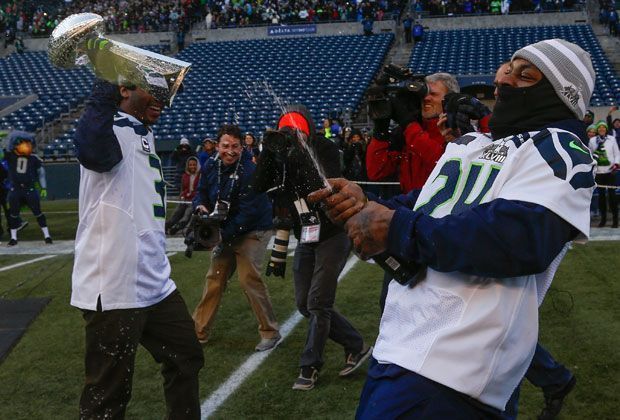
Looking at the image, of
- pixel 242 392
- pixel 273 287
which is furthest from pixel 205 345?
pixel 273 287

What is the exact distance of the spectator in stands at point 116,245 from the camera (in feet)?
10.1

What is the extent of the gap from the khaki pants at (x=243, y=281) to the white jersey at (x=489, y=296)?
143 inches

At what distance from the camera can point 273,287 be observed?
7.61m

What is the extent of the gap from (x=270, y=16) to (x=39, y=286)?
2604cm

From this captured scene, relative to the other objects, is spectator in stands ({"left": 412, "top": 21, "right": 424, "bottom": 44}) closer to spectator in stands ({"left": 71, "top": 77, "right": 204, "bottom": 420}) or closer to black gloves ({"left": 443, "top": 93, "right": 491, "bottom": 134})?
black gloves ({"left": 443, "top": 93, "right": 491, "bottom": 134})

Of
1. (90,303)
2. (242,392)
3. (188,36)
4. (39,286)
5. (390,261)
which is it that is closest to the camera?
(390,261)

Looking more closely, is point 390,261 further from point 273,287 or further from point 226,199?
point 273,287

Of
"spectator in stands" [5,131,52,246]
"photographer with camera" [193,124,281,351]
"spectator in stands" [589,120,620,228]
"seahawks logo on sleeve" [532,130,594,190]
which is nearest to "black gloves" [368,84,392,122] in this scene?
"seahawks logo on sleeve" [532,130,594,190]

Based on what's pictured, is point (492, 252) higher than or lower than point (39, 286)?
higher

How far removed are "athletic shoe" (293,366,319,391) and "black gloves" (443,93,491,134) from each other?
2.09m

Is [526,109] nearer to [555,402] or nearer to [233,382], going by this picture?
[555,402]

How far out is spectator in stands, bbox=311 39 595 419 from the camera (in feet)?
5.38

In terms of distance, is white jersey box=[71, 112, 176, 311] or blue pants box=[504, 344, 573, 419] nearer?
white jersey box=[71, 112, 176, 311]

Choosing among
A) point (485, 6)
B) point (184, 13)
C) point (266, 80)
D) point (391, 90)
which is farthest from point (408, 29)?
point (391, 90)
